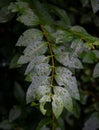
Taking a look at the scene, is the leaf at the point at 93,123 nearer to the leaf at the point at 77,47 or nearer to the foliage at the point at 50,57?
the foliage at the point at 50,57

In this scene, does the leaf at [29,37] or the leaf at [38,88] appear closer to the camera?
the leaf at [38,88]

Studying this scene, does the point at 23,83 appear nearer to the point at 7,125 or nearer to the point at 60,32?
the point at 7,125

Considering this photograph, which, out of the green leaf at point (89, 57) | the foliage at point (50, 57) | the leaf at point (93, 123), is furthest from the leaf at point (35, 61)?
the leaf at point (93, 123)

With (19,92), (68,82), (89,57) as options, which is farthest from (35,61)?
(19,92)

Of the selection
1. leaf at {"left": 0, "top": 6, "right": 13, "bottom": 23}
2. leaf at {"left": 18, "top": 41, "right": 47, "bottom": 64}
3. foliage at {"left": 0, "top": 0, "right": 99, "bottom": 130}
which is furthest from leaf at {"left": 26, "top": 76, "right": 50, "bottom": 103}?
leaf at {"left": 0, "top": 6, "right": 13, "bottom": 23}

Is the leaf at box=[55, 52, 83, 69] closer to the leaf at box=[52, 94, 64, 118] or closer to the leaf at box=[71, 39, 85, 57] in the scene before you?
the leaf at box=[71, 39, 85, 57]

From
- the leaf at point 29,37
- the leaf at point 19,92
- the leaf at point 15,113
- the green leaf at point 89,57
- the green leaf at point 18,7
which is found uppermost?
the green leaf at point 18,7
